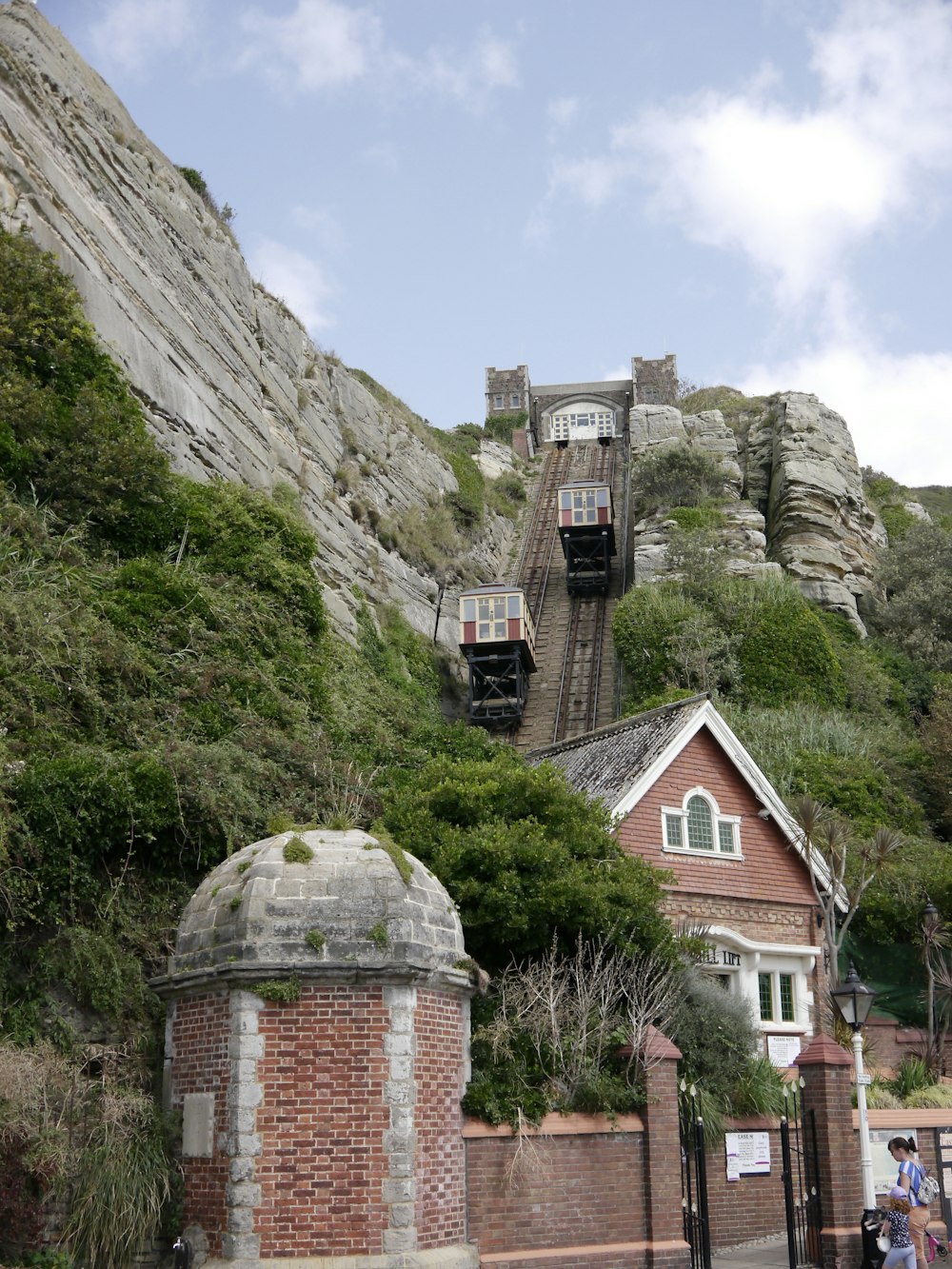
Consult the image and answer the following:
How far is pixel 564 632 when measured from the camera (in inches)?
2115

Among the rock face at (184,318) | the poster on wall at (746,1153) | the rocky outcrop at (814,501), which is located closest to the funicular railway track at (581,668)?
the rock face at (184,318)

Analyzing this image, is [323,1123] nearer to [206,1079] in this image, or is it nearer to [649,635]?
[206,1079]

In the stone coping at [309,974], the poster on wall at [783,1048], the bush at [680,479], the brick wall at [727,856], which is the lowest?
the poster on wall at [783,1048]

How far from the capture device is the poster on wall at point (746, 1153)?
17766 mm

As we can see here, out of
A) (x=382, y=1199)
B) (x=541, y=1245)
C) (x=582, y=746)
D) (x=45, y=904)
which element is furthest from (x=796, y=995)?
(x=45, y=904)

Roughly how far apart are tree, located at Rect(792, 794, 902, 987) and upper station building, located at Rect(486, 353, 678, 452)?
206 ft

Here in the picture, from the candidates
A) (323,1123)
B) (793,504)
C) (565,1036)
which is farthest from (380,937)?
(793,504)

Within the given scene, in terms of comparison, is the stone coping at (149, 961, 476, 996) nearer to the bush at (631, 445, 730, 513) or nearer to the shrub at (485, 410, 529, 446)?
the bush at (631, 445, 730, 513)

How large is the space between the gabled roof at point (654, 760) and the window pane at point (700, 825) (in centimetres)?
109

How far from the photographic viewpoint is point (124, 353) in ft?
98.9

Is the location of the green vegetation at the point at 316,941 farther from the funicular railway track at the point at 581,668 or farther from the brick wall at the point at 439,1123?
the funicular railway track at the point at 581,668

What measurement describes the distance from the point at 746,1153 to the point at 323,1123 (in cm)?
750

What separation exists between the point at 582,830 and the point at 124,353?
17.8 m

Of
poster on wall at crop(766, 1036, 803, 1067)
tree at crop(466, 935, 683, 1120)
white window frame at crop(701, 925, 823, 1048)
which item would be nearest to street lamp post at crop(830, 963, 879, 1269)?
tree at crop(466, 935, 683, 1120)
